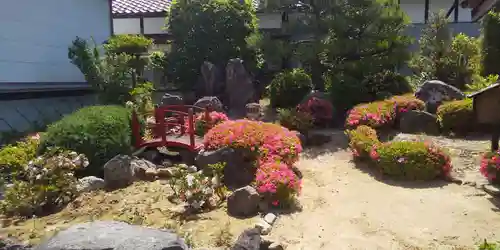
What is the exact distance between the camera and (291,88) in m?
14.5

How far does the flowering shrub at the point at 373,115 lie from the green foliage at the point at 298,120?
3.46ft

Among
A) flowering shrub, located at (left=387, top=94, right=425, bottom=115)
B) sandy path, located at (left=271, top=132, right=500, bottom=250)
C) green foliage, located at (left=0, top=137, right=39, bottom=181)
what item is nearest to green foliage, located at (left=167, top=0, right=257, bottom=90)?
flowering shrub, located at (left=387, top=94, right=425, bottom=115)

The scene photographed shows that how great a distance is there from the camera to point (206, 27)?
1667cm

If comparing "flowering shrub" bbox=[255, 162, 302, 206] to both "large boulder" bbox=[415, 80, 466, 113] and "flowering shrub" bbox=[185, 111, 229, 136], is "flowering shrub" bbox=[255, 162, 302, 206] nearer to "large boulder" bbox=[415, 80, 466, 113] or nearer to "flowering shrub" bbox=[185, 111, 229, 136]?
"flowering shrub" bbox=[185, 111, 229, 136]

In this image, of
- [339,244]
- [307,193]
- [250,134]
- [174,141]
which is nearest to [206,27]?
[174,141]

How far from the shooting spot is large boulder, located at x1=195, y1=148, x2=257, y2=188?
8.45 m

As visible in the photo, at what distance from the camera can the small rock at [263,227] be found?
20.7ft

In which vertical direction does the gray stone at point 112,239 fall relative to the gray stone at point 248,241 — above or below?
above

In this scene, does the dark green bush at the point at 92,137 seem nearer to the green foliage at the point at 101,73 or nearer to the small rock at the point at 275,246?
the green foliage at the point at 101,73

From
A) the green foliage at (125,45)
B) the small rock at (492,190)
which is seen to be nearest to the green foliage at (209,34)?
the green foliage at (125,45)

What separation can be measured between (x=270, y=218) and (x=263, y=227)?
416 mm

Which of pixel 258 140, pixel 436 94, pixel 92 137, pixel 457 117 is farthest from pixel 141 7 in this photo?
pixel 457 117

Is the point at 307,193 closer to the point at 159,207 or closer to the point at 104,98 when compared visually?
the point at 159,207

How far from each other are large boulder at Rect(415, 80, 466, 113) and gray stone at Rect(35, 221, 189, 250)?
32.2 ft
